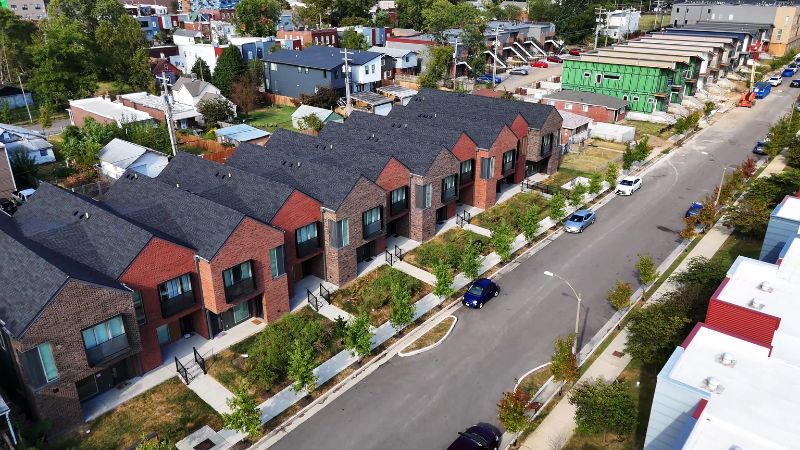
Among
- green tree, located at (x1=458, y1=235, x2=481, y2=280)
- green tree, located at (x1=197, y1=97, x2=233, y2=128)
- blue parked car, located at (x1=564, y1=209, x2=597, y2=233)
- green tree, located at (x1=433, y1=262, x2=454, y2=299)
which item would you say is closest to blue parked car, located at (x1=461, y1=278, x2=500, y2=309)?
green tree, located at (x1=458, y1=235, x2=481, y2=280)

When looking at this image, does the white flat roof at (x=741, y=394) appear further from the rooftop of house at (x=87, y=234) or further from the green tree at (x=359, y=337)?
the rooftop of house at (x=87, y=234)

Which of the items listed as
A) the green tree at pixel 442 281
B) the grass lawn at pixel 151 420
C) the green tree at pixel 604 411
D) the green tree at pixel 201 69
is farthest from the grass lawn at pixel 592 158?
the green tree at pixel 201 69

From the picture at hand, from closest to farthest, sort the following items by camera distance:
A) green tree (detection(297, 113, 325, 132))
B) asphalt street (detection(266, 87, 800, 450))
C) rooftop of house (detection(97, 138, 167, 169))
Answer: asphalt street (detection(266, 87, 800, 450)) → rooftop of house (detection(97, 138, 167, 169)) → green tree (detection(297, 113, 325, 132))

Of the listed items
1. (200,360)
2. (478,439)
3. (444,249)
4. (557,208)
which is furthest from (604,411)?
(557,208)

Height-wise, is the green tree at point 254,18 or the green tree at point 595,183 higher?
the green tree at point 254,18

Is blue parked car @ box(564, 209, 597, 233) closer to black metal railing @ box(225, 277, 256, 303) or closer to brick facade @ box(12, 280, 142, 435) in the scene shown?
black metal railing @ box(225, 277, 256, 303)

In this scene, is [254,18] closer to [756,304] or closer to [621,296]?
[621,296]

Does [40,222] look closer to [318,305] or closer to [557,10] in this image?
[318,305]
